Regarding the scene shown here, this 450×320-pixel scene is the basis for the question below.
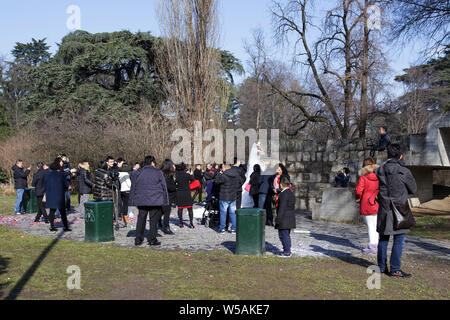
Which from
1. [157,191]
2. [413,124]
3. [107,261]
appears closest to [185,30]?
[413,124]

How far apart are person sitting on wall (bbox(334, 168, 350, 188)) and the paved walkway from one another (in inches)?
103

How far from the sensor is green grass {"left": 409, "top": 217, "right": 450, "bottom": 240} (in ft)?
39.3

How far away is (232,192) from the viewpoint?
11.7m

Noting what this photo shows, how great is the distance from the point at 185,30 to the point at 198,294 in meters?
25.1

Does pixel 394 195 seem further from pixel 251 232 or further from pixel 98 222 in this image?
pixel 98 222

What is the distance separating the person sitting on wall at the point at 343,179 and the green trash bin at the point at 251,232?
8464 millimetres

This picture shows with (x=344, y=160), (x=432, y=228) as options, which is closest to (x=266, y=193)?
(x=432, y=228)

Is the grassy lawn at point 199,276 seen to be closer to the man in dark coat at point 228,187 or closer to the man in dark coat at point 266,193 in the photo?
the man in dark coat at point 228,187

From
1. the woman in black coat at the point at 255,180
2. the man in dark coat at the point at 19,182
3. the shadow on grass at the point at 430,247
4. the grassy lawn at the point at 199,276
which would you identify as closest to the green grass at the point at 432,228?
the shadow on grass at the point at 430,247

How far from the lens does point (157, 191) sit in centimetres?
972

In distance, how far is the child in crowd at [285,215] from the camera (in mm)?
8594

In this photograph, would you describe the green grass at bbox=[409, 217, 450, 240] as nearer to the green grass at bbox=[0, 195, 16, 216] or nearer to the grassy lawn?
the grassy lawn

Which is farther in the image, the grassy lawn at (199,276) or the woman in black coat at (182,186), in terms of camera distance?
the woman in black coat at (182,186)

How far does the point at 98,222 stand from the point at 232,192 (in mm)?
3427
